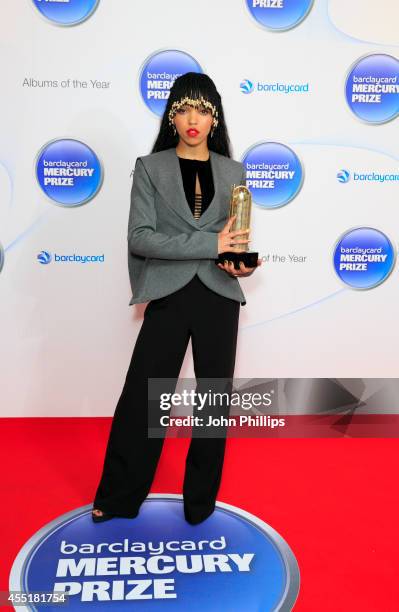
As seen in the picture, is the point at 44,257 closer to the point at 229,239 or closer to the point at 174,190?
the point at 174,190

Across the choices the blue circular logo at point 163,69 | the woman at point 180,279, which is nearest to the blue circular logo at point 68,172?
the blue circular logo at point 163,69

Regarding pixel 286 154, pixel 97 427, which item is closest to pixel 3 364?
pixel 97 427

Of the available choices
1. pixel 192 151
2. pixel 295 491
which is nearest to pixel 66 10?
pixel 192 151

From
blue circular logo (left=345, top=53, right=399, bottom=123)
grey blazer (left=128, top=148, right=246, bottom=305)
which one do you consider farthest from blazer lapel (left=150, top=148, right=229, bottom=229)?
blue circular logo (left=345, top=53, right=399, bottom=123)

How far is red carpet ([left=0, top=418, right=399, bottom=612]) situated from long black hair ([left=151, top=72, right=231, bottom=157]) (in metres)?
1.49

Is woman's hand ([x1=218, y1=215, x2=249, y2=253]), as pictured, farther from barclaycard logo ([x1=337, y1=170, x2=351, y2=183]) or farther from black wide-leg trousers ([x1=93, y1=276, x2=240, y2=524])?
barclaycard logo ([x1=337, y1=170, x2=351, y2=183])

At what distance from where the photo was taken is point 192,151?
2506 mm

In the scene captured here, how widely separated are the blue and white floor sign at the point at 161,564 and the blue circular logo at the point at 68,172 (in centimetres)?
162

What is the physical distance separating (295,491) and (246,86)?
80.5 inches

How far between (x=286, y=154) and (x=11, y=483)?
2.14m

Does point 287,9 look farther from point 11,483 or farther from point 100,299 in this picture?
point 11,483

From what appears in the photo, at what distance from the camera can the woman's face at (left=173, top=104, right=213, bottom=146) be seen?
2393 millimetres

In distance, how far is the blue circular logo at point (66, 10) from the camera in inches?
129

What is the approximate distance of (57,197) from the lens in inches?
136
